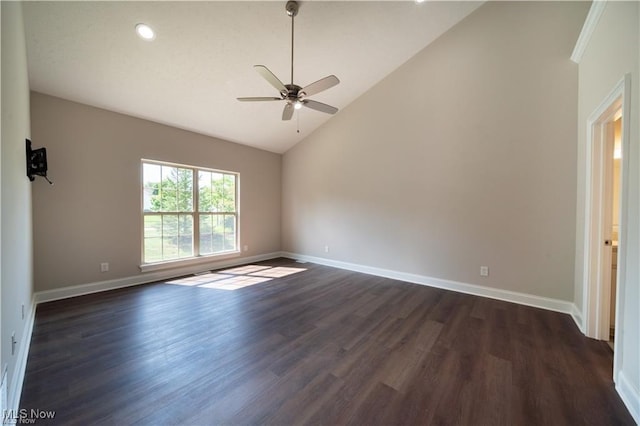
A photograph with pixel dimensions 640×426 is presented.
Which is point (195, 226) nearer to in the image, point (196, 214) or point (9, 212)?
point (196, 214)

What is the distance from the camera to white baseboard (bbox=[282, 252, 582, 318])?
2.95m

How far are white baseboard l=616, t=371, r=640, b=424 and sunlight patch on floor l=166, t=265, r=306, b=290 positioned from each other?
385 centimetres

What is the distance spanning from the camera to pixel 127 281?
3.78 metres

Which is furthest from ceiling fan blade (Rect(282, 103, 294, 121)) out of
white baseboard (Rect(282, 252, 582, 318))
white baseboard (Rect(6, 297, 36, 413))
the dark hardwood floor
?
white baseboard (Rect(282, 252, 582, 318))

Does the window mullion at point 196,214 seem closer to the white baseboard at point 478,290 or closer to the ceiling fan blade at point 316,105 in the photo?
the white baseboard at point 478,290

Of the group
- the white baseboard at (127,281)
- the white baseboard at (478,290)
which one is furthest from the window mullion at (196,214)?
the white baseboard at (478,290)

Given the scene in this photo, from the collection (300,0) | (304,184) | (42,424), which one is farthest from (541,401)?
(304,184)

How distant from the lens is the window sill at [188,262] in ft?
13.1

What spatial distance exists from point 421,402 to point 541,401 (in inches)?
30.6

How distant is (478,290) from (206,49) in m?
4.75

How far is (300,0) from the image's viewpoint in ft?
8.56

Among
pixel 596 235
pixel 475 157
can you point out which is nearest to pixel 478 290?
pixel 596 235
